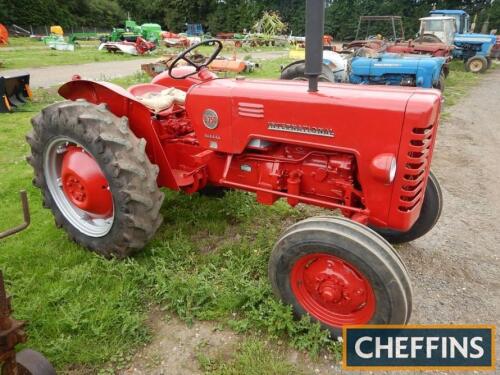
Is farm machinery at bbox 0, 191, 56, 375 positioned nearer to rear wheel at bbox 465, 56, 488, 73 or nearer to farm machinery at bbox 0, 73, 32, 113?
farm machinery at bbox 0, 73, 32, 113

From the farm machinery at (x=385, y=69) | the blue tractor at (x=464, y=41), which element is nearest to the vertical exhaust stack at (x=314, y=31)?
Answer: the farm machinery at (x=385, y=69)

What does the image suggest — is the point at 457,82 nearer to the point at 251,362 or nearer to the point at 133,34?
the point at 251,362

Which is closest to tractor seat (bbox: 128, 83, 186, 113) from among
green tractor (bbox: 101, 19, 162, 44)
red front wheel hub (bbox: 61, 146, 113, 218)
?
red front wheel hub (bbox: 61, 146, 113, 218)

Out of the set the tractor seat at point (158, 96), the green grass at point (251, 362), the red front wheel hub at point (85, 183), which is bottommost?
the green grass at point (251, 362)

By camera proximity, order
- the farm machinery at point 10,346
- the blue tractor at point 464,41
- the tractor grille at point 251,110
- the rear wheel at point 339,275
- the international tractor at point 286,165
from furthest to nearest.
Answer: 1. the blue tractor at point 464,41
2. the tractor grille at point 251,110
3. the international tractor at point 286,165
4. the rear wheel at point 339,275
5. the farm machinery at point 10,346

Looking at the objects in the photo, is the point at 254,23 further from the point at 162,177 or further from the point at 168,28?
the point at 162,177

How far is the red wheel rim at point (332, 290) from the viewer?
235cm

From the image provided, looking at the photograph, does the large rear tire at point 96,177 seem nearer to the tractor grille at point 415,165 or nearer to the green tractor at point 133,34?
the tractor grille at point 415,165

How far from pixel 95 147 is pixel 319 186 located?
1.56 m

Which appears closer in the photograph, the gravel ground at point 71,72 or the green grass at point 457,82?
the green grass at point 457,82

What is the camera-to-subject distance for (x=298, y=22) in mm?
47750

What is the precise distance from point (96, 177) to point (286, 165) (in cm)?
140

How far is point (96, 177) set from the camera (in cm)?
311

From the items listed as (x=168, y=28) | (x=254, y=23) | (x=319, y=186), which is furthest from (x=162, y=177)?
(x=168, y=28)
